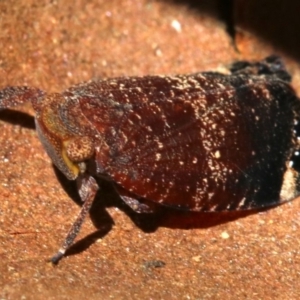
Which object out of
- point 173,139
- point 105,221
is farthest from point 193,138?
point 105,221

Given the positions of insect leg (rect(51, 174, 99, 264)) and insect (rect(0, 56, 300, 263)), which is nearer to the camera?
insect leg (rect(51, 174, 99, 264))

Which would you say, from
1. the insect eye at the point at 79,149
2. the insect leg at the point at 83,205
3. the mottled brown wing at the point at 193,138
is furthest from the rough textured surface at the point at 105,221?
the insect eye at the point at 79,149

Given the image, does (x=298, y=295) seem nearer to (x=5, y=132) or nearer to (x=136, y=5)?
(x=5, y=132)

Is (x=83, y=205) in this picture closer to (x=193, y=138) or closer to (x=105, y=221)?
(x=105, y=221)

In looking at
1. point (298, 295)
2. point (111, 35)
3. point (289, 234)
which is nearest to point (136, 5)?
point (111, 35)

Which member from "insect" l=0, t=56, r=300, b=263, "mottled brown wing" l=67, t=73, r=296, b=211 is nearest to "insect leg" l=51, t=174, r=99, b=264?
"insect" l=0, t=56, r=300, b=263

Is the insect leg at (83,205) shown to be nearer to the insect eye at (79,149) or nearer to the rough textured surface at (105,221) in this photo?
the rough textured surface at (105,221)

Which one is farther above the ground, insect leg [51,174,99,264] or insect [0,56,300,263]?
insect [0,56,300,263]

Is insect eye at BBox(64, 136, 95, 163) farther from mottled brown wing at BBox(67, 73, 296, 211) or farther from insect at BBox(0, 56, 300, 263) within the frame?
mottled brown wing at BBox(67, 73, 296, 211)
